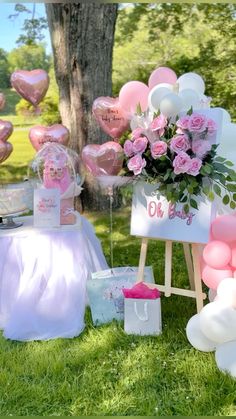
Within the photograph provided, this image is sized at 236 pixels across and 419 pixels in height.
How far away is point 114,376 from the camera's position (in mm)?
2619

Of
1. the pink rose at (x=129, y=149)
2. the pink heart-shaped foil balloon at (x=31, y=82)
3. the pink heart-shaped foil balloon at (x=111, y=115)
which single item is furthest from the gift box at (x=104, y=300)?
the pink heart-shaped foil balloon at (x=31, y=82)

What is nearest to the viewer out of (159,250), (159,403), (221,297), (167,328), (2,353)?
(159,403)

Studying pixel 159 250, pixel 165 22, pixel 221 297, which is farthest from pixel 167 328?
pixel 165 22

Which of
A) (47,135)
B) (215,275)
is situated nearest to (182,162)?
(215,275)

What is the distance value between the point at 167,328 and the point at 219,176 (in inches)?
37.9

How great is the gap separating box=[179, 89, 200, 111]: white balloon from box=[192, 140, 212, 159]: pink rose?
0.85 feet

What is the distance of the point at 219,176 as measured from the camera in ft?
8.85

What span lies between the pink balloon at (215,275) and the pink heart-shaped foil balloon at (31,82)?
5.51 feet

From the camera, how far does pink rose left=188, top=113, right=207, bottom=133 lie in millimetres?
2660

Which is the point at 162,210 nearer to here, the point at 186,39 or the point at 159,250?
the point at 159,250

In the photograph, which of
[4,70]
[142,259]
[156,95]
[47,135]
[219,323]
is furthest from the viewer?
[4,70]

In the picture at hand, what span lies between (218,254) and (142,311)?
Result: 1.81 feet

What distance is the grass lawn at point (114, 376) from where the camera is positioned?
94.0 inches

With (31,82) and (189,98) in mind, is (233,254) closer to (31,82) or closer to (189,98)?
(189,98)
